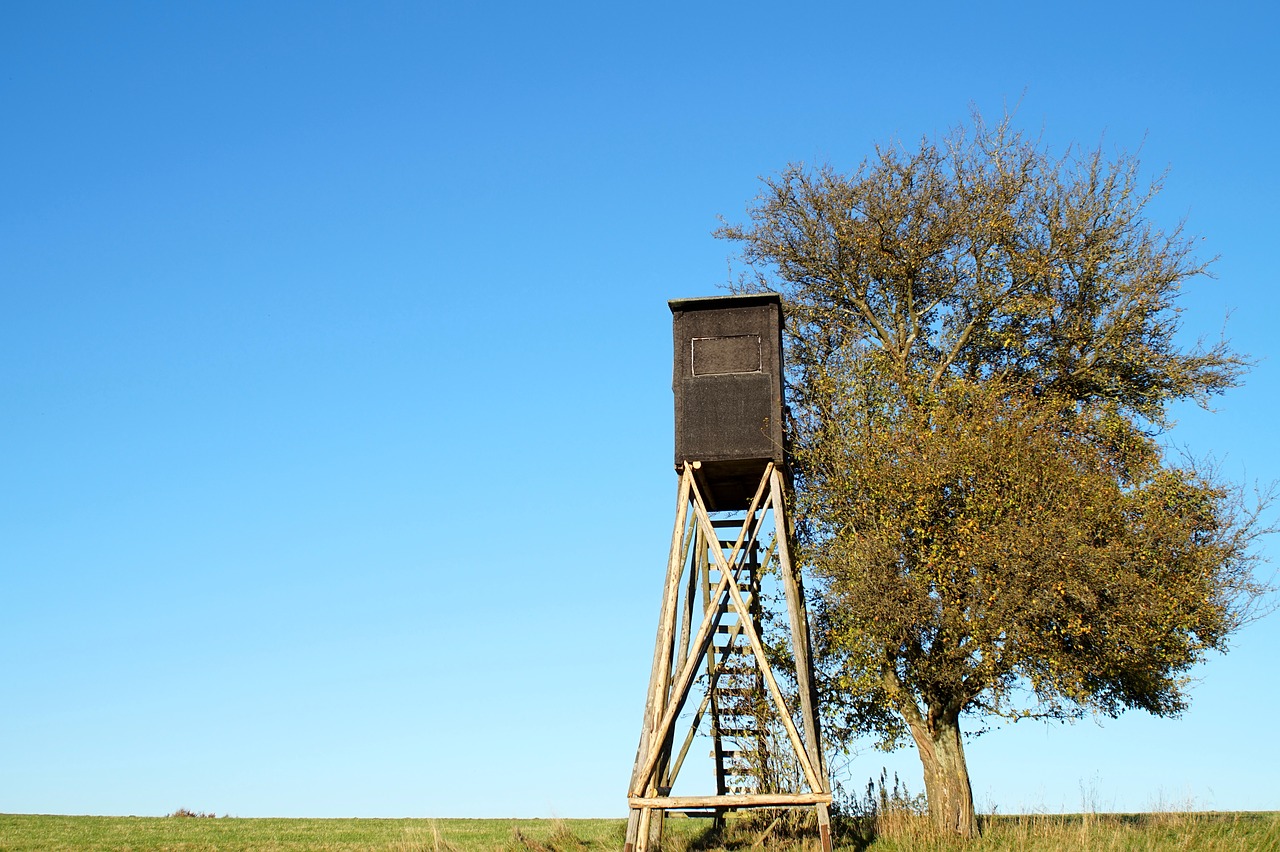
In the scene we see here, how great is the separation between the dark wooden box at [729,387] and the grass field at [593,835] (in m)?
5.93

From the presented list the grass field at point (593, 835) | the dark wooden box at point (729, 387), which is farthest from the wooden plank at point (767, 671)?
the grass field at point (593, 835)

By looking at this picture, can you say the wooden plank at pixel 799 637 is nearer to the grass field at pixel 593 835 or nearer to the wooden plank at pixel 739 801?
the wooden plank at pixel 739 801

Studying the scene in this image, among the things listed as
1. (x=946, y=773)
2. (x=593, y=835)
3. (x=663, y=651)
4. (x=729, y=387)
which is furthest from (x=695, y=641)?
(x=593, y=835)

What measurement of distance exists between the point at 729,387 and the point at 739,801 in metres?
6.64

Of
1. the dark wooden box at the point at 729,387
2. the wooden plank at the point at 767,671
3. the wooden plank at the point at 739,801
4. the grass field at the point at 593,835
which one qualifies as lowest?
the grass field at the point at 593,835

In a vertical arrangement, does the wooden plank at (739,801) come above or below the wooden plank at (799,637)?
below

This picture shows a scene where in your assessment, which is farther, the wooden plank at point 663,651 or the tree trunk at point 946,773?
the tree trunk at point 946,773

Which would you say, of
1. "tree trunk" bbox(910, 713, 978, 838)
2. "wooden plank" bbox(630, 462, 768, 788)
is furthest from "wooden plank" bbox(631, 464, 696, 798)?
"tree trunk" bbox(910, 713, 978, 838)

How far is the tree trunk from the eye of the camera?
1870cm

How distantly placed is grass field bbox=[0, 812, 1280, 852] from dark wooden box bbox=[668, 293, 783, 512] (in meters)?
5.93

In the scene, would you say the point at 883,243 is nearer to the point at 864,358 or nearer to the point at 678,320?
the point at 864,358

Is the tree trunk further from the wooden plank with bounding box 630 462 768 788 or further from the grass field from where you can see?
the wooden plank with bounding box 630 462 768 788

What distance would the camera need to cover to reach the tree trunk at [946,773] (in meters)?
18.7

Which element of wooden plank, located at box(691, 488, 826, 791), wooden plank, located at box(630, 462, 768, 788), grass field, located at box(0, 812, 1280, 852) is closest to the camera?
grass field, located at box(0, 812, 1280, 852)
